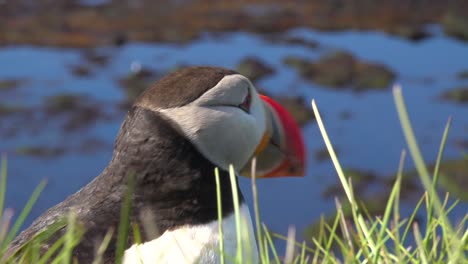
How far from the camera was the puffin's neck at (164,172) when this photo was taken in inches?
96.3

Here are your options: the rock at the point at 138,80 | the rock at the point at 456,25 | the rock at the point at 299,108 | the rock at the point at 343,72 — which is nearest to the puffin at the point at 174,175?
the rock at the point at 299,108

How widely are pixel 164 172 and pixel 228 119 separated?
0.36 metres

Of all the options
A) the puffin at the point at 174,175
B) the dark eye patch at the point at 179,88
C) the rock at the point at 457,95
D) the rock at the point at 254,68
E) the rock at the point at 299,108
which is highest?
the dark eye patch at the point at 179,88

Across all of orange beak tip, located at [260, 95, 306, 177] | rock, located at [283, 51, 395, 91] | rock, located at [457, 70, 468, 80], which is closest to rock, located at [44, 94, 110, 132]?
rock, located at [283, 51, 395, 91]

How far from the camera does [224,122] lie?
274 cm

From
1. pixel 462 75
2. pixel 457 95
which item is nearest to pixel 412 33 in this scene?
pixel 462 75

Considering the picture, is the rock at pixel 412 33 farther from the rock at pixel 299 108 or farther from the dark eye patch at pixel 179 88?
the dark eye patch at pixel 179 88

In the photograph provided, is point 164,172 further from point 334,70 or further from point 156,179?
point 334,70

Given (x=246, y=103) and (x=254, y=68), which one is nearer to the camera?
(x=246, y=103)

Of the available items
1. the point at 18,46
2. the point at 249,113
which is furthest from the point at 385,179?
the point at 249,113

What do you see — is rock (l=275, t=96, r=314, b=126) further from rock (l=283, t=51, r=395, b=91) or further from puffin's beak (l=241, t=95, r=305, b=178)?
puffin's beak (l=241, t=95, r=305, b=178)

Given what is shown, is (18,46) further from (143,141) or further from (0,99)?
(143,141)

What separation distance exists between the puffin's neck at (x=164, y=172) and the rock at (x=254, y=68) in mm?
12455

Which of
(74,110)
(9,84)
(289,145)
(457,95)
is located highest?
(289,145)
